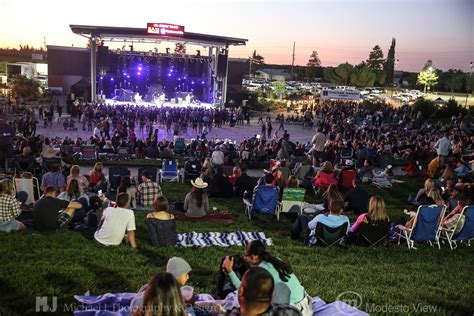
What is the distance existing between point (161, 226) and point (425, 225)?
13.3ft

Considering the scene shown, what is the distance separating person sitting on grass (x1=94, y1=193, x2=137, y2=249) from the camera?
606 centimetres

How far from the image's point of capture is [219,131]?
1239 inches

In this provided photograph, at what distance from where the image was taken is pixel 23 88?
42812 millimetres

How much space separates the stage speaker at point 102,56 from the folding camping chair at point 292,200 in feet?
106

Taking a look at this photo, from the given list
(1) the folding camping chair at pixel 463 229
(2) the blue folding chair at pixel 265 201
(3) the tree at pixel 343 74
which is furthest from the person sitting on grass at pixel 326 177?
(3) the tree at pixel 343 74

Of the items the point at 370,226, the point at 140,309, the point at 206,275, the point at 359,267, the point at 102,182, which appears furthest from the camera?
the point at 102,182

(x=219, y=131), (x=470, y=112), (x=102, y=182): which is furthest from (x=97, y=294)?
(x=470, y=112)

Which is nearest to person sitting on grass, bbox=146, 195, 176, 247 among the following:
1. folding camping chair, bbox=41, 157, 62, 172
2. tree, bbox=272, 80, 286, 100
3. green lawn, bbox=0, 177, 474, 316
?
green lawn, bbox=0, 177, 474, 316

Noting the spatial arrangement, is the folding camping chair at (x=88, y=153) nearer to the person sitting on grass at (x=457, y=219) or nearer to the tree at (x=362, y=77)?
the person sitting on grass at (x=457, y=219)

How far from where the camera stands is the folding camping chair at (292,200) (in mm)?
8930

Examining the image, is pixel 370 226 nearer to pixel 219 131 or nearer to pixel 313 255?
pixel 313 255

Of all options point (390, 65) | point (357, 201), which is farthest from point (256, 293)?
point (390, 65)

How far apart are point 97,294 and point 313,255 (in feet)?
10.0

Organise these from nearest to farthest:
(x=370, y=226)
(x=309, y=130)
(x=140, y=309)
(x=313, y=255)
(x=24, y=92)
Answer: (x=140, y=309) → (x=313, y=255) → (x=370, y=226) → (x=309, y=130) → (x=24, y=92)
